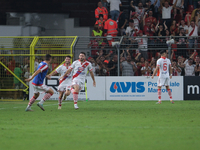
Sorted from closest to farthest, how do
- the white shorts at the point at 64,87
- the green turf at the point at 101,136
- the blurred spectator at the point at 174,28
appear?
the green turf at the point at 101,136 → the white shorts at the point at 64,87 → the blurred spectator at the point at 174,28

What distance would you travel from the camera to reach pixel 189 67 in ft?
61.2

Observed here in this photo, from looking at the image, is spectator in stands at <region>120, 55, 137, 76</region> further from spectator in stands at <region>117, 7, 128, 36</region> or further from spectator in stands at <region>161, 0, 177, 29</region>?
spectator in stands at <region>161, 0, 177, 29</region>

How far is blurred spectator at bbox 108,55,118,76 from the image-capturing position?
18531 millimetres

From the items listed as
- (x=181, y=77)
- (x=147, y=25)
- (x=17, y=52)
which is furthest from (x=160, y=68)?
(x=17, y=52)

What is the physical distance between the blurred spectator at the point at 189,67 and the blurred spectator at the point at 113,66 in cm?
367

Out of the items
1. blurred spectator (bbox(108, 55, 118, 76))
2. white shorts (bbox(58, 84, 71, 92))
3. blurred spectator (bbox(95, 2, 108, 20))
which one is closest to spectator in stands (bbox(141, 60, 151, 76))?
blurred spectator (bbox(108, 55, 118, 76))

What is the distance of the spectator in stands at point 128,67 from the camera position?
18.7 meters

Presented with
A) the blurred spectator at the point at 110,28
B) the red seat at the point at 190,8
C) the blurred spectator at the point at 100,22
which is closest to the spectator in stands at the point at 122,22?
the blurred spectator at the point at 110,28

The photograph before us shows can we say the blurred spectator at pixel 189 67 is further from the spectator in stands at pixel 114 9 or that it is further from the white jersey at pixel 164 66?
the spectator in stands at pixel 114 9

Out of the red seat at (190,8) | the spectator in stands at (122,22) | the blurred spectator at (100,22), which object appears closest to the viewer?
the blurred spectator at (100,22)

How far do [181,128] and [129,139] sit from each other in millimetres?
1741

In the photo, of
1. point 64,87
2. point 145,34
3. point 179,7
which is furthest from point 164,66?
point 179,7

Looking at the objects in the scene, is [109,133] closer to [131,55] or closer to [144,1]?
[131,55]

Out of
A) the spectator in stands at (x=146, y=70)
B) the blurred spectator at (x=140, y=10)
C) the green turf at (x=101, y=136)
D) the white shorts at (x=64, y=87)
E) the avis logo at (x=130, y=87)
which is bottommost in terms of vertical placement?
the green turf at (x=101, y=136)
